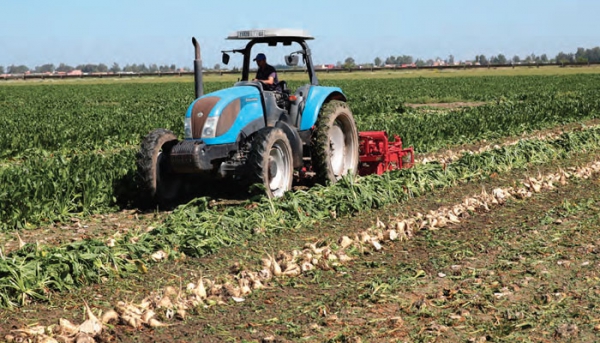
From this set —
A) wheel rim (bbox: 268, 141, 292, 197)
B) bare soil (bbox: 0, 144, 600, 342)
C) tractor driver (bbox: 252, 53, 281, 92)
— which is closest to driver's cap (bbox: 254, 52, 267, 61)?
tractor driver (bbox: 252, 53, 281, 92)

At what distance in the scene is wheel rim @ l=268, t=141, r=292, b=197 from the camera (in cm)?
977

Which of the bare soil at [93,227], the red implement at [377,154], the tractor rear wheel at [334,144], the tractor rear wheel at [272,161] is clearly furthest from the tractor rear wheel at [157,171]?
the red implement at [377,154]

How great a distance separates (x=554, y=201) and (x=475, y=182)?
5.04 ft

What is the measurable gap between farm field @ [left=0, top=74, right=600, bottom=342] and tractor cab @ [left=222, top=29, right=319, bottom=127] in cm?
119

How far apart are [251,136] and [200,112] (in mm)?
856

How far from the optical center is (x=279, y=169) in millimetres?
10008

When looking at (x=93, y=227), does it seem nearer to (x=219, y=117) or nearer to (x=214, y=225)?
(x=219, y=117)

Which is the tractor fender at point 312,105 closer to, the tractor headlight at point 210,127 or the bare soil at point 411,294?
the tractor headlight at point 210,127

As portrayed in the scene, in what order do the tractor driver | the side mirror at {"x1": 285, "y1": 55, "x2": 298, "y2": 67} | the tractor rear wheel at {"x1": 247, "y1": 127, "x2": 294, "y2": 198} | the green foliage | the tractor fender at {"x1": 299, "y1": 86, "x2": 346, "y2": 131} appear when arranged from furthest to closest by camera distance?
the tractor fender at {"x1": 299, "y1": 86, "x2": 346, "y2": 131} < the tractor driver < the side mirror at {"x1": 285, "y1": 55, "x2": 298, "y2": 67} < the tractor rear wheel at {"x1": 247, "y1": 127, "x2": 294, "y2": 198} < the green foliage

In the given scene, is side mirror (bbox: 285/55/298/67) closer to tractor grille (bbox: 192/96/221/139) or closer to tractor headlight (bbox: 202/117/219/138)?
tractor grille (bbox: 192/96/221/139)

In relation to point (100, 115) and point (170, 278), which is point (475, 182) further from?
point (100, 115)

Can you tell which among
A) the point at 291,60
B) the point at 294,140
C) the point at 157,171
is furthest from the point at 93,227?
the point at 291,60

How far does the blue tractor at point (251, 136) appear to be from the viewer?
369 inches

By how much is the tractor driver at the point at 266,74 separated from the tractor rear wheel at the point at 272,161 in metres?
0.94
